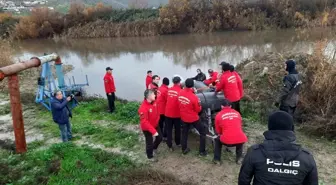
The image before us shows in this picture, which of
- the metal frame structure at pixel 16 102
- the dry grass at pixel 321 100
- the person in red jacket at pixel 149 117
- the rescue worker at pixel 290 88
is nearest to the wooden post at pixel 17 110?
the metal frame structure at pixel 16 102

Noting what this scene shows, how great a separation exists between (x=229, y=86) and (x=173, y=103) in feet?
5.08

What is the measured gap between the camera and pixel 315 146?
722cm

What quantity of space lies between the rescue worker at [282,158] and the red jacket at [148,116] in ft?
10.6

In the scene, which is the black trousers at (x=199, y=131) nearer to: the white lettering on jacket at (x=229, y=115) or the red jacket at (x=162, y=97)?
the red jacket at (x=162, y=97)

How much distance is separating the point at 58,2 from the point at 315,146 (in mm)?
79161

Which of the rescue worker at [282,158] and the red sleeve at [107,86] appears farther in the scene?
the red sleeve at [107,86]

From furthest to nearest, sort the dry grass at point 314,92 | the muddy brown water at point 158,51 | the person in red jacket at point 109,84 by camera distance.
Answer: the muddy brown water at point 158,51 → the person in red jacket at point 109,84 → the dry grass at point 314,92

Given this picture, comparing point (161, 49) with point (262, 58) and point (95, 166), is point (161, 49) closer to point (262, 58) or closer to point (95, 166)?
point (262, 58)

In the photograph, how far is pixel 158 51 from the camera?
25.4m

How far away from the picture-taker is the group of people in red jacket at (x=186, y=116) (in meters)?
5.96

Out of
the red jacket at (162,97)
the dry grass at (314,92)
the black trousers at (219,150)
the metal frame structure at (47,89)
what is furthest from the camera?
the metal frame structure at (47,89)

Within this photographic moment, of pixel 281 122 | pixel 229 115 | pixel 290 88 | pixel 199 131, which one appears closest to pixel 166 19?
pixel 290 88

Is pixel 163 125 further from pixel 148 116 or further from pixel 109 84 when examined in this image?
pixel 109 84

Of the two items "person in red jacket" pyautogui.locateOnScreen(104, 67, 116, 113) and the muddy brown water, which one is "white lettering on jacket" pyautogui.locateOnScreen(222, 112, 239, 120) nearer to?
"person in red jacket" pyautogui.locateOnScreen(104, 67, 116, 113)
